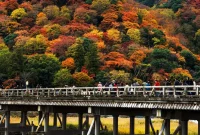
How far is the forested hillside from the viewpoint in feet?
314

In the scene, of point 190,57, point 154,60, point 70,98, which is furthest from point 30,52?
point 70,98

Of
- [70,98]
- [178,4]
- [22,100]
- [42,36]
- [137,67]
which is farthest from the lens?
[178,4]

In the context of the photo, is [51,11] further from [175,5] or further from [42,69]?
[175,5]

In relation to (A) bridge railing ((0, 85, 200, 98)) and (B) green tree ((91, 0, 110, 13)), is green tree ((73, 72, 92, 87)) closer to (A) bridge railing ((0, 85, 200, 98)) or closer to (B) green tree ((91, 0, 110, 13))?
(A) bridge railing ((0, 85, 200, 98))

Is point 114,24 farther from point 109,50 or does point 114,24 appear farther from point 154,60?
point 154,60

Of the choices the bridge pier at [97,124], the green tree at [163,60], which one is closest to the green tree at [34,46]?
the green tree at [163,60]

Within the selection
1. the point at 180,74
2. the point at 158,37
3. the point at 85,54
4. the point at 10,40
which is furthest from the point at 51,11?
the point at 180,74

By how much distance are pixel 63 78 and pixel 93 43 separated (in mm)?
13534

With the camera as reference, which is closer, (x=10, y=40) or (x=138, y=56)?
(x=138, y=56)

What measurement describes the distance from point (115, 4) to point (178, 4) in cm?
2618

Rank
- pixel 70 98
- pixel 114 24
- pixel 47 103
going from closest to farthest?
pixel 70 98 → pixel 47 103 → pixel 114 24

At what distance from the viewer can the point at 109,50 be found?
110188 millimetres

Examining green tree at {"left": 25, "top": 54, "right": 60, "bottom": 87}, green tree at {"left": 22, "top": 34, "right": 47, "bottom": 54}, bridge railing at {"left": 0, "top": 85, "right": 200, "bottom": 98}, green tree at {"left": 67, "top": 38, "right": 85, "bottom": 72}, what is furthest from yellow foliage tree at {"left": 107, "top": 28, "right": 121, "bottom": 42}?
bridge railing at {"left": 0, "top": 85, "right": 200, "bottom": 98}

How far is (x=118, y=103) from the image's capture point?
3816 cm
